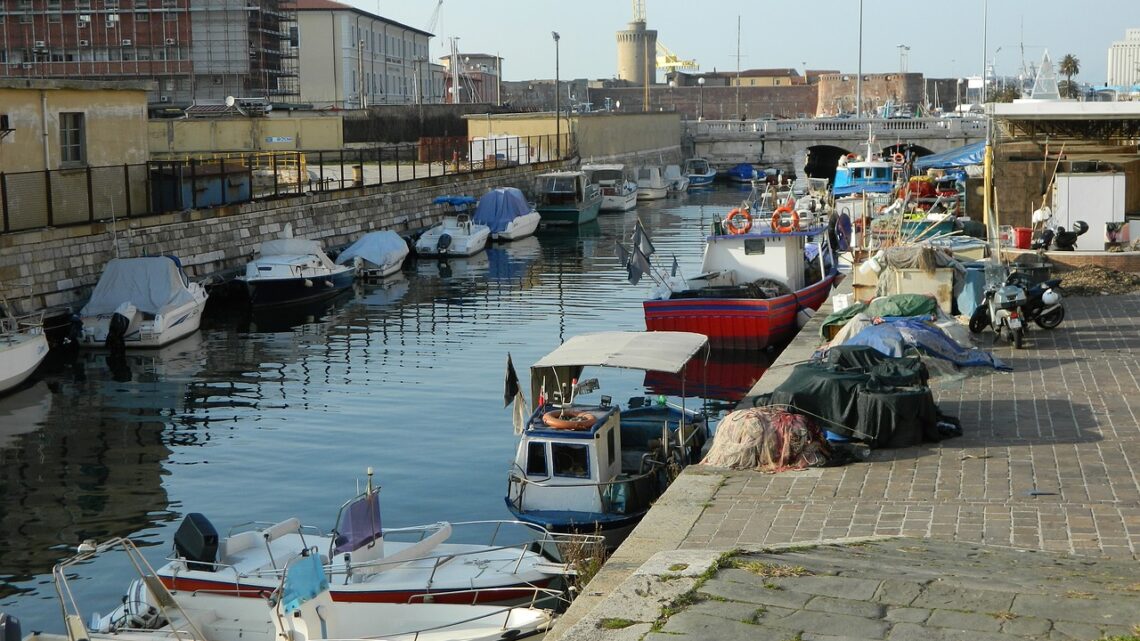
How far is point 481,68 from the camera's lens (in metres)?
140

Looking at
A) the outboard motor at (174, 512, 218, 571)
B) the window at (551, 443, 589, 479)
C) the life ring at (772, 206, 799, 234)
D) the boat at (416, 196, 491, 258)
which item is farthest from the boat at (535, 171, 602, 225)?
the outboard motor at (174, 512, 218, 571)

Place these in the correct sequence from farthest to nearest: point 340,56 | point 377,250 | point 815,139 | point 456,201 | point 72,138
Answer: point 340,56 → point 815,139 → point 456,201 → point 377,250 → point 72,138

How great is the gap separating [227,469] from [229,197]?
68.2ft

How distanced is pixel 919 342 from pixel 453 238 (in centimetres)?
3033

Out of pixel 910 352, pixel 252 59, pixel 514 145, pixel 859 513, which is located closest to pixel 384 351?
pixel 910 352

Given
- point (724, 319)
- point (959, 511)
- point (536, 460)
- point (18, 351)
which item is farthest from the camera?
point (724, 319)

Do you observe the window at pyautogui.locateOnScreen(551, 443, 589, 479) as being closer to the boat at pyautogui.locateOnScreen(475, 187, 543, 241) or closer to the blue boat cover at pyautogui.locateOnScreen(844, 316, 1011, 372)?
the blue boat cover at pyautogui.locateOnScreen(844, 316, 1011, 372)

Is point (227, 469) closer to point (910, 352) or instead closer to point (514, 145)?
point (910, 352)

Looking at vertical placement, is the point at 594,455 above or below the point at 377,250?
below

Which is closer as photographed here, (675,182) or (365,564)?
(365,564)

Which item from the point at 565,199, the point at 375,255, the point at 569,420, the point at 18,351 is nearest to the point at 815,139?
the point at 565,199

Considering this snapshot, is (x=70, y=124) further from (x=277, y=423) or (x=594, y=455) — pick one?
(x=594, y=455)

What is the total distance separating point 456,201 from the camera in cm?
5097

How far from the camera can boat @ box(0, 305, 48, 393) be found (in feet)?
76.7
